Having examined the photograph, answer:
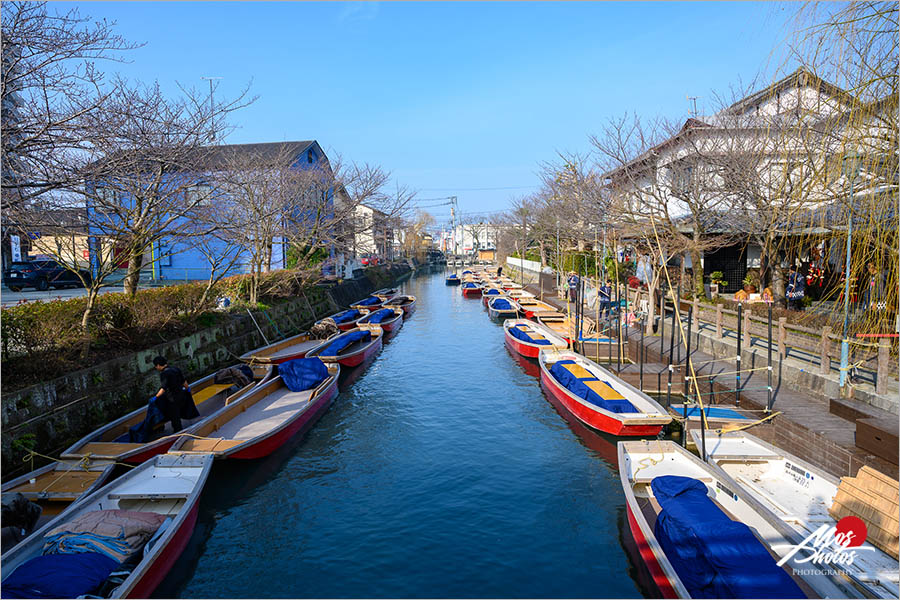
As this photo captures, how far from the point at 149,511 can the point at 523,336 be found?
15.8 m

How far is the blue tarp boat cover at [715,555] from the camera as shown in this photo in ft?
19.5

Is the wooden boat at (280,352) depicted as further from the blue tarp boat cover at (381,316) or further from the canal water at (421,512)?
the blue tarp boat cover at (381,316)

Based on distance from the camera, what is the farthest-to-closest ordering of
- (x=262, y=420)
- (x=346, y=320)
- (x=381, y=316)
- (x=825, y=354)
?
(x=381, y=316) < (x=346, y=320) < (x=262, y=420) < (x=825, y=354)

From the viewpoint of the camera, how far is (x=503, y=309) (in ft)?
112

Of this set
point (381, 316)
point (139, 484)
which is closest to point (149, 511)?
point (139, 484)

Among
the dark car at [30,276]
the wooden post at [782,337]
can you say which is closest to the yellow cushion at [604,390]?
the wooden post at [782,337]

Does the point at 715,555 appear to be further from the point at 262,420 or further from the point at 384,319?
the point at 384,319

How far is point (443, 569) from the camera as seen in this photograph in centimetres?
812

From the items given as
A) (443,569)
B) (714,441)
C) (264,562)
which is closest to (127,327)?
(264,562)

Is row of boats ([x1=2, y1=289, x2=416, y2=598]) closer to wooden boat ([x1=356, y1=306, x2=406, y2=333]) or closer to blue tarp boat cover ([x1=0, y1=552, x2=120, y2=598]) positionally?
blue tarp boat cover ([x1=0, y1=552, x2=120, y2=598])

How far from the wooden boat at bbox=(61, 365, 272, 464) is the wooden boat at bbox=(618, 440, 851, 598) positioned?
8.54 meters

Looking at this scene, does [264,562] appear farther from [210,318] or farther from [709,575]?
[210,318]

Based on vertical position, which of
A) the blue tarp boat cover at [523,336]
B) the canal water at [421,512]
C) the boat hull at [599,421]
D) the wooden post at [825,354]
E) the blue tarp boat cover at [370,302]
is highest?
the wooden post at [825,354]

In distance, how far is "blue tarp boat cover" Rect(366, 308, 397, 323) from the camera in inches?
1090
